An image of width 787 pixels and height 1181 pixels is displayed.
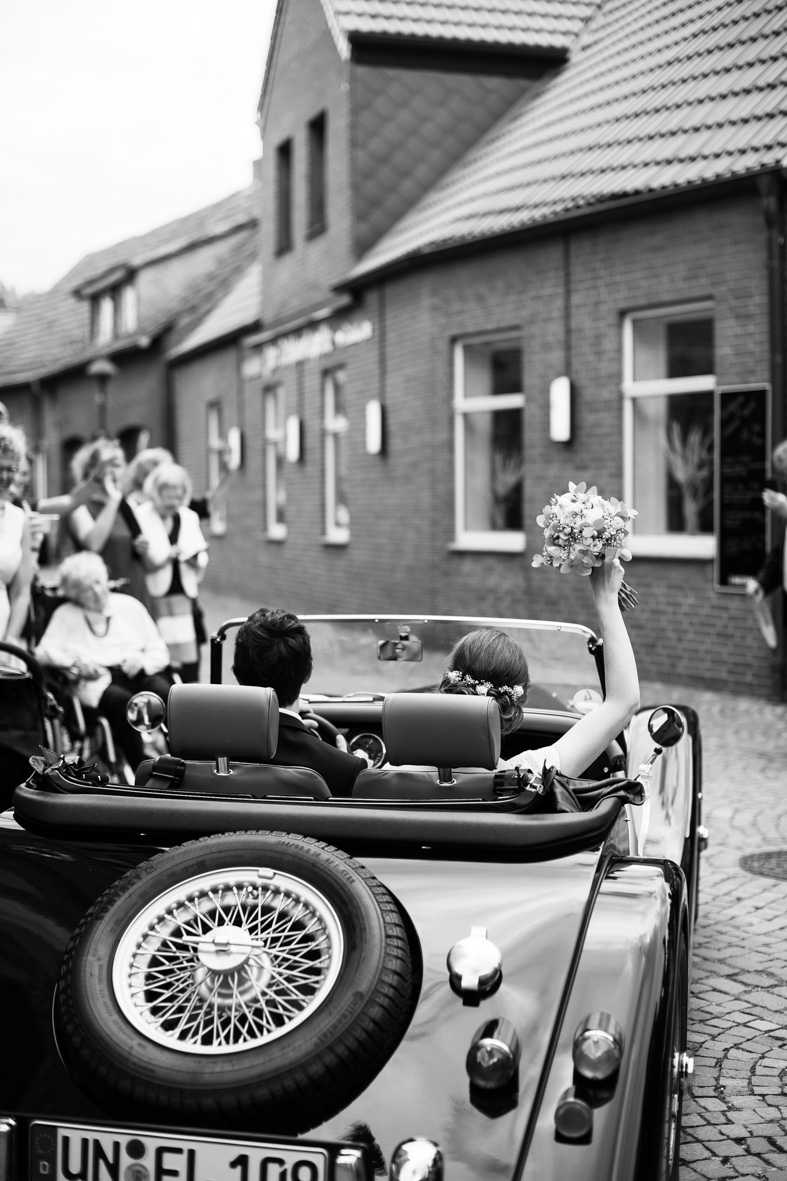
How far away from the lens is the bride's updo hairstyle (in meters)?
3.15

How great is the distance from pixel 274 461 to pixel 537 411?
345 inches

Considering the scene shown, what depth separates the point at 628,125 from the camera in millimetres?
13273

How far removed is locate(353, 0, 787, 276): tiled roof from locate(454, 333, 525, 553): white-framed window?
1281 millimetres

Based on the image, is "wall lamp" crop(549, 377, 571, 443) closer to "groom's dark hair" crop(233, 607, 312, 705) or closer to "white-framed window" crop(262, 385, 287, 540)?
"white-framed window" crop(262, 385, 287, 540)

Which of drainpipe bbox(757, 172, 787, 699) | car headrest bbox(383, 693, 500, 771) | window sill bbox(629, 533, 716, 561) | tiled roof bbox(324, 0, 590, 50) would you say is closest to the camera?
car headrest bbox(383, 693, 500, 771)

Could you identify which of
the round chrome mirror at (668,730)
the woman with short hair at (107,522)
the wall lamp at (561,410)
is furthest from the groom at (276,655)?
the wall lamp at (561,410)

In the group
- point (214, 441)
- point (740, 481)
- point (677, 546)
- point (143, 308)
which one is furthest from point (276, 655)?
point (143, 308)

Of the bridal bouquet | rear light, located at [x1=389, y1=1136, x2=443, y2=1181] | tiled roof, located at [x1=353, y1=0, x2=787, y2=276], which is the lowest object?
rear light, located at [x1=389, y1=1136, x2=443, y2=1181]

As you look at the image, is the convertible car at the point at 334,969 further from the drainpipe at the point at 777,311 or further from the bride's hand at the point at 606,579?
the drainpipe at the point at 777,311

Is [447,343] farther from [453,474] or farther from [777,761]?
[777,761]

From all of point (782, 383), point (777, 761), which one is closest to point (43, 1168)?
point (777, 761)

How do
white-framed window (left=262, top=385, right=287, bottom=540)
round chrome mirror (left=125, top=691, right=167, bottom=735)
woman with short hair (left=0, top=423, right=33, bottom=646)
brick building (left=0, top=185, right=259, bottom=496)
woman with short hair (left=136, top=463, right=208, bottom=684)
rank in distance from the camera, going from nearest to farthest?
round chrome mirror (left=125, top=691, right=167, bottom=735), woman with short hair (left=0, top=423, right=33, bottom=646), woman with short hair (left=136, top=463, right=208, bottom=684), white-framed window (left=262, top=385, right=287, bottom=540), brick building (left=0, top=185, right=259, bottom=496)

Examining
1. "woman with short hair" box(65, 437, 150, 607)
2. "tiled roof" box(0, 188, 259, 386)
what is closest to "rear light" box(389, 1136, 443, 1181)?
"woman with short hair" box(65, 437, 150, 607)

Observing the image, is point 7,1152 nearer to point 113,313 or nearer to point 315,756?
point 315,756
